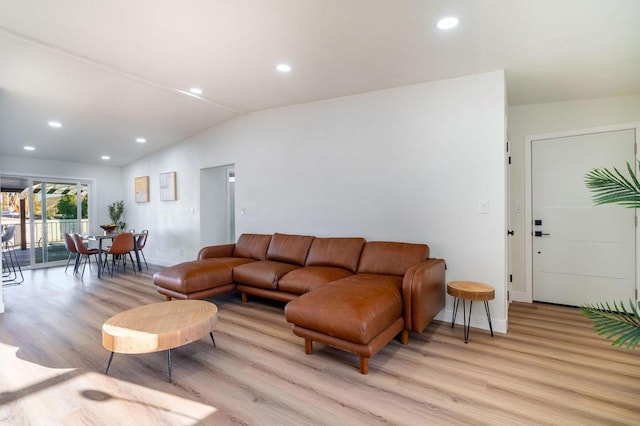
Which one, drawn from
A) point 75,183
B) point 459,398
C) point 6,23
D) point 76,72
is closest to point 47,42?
point 6,23

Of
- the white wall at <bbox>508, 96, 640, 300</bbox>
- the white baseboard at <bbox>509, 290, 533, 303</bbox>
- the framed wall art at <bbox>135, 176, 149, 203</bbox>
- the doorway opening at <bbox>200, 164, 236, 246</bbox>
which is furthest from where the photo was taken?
the framed wall art at <bbox>135, 176, 149, 203</bbox>

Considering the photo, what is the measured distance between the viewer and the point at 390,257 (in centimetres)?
322

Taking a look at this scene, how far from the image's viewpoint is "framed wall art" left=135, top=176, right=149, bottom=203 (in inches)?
273

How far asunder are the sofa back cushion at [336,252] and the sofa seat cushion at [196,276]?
3.40 feet

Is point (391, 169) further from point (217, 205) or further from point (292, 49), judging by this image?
point (217, 205)

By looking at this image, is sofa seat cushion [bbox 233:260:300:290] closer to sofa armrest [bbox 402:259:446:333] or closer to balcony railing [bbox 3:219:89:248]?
sofa armrest [bbox 402:259:446:333]

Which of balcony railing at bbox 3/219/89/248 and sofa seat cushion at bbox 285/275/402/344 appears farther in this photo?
balcony railing at bbox 3/219/89/248

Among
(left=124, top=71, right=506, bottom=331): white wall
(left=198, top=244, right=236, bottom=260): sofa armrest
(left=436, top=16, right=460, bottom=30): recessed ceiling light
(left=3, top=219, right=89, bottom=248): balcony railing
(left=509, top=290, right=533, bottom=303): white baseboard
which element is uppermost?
(left=436, top=16, right=460, bottom=30): recessed ceiling light

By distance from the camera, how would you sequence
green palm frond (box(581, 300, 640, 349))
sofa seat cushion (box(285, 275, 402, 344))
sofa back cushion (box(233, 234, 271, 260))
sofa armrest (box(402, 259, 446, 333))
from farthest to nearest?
sofa back cushion (box(233, 234, 271, 260))
sofa armrest (box(402, 259, 446, 333))
sofa seat cushion (box(285, 275, 402, 344))
green palm frond (box(581, 300, 640, 349))

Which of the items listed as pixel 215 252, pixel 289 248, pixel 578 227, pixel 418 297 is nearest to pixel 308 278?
pixel 289 248

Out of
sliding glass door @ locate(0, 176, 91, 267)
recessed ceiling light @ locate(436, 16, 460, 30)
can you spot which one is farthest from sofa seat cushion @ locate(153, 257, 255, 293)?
sliding glass door @ locate(0, 176, 91, 267)

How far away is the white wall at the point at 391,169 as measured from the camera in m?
3.04

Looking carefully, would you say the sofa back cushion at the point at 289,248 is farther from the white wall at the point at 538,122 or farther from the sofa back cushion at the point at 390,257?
the white wall at the point at 538,122

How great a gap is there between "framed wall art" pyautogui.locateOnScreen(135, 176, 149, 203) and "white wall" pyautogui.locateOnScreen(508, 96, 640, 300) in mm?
7089
